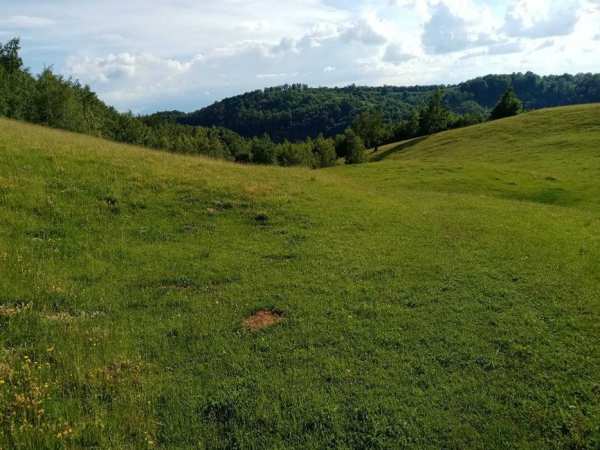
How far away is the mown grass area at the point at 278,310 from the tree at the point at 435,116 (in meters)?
88.0

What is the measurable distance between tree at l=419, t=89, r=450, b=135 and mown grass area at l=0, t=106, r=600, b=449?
8797 cm

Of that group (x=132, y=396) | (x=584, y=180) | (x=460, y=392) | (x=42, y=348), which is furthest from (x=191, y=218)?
(x=584, y=180)

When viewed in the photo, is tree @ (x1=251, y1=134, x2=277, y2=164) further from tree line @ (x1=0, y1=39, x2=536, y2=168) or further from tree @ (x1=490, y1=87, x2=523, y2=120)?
tree @ (x1=490, y1=87, x2=523, y2=120)

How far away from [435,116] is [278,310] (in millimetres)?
104032

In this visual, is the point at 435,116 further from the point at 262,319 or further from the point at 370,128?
the point at 262,319

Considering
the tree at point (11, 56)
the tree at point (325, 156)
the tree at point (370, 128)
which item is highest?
the tree at point (11, 56)

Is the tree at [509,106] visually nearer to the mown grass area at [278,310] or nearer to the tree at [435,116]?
the tree at [435,116]

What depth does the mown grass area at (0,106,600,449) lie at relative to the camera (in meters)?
7.73

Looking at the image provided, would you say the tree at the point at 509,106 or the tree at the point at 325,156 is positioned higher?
the tree at the point at 509,106

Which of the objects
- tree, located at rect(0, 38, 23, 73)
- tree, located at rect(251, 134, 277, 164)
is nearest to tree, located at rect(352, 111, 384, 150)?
tree, located at rect(251, 134, 277, 164)

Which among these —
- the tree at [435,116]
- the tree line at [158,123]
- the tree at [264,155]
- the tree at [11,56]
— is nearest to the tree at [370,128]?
the tree line at [158,123]

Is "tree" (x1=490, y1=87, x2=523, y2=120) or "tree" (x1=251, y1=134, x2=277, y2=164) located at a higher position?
"tree" (x1=490, y1=87, x2=523, y2=120)

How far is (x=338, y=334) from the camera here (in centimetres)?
1070

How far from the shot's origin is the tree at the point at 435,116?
344 ft
